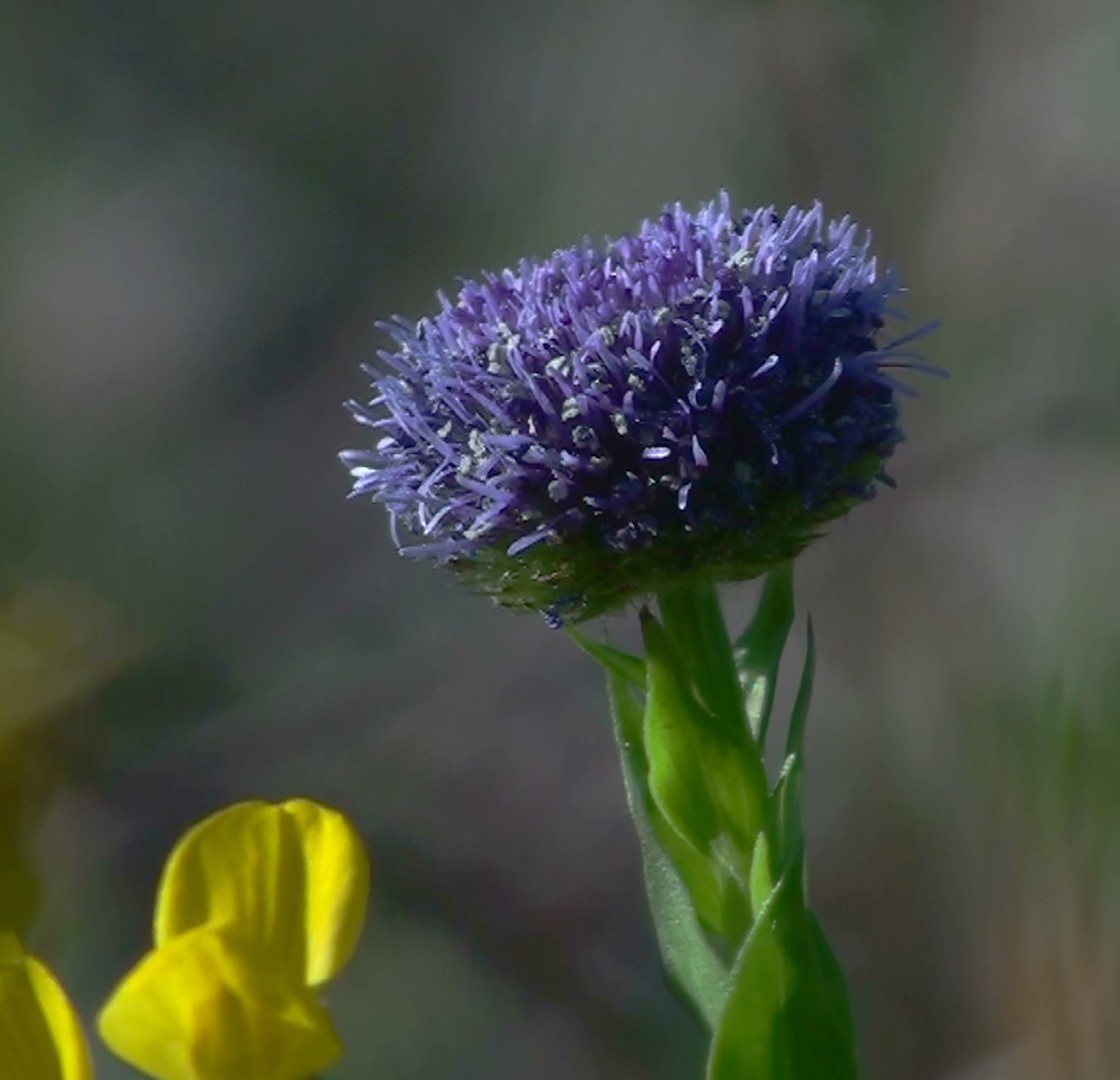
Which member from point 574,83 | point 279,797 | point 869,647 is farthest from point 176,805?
point 574,83

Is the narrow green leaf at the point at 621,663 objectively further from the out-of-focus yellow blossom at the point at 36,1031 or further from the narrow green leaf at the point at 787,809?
the out-of-focus yellow blossom at the point at 36,1031

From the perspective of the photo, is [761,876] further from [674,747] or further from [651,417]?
[651,417]

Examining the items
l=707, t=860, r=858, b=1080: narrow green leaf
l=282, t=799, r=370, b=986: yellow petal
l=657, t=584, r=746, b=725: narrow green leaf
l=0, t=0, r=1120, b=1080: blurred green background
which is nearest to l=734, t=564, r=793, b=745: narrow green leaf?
l=657, t=584, r=746, b=725: narrow green leaf

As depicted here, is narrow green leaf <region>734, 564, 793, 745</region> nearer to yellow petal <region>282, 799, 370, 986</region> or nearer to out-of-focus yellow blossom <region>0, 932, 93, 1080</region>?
yellow petal <region>282, 799, 370, 986</region>

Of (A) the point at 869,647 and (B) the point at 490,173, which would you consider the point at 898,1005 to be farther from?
(B) the point at 490,173

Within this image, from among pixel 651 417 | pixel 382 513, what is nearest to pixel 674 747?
pixel 651 417

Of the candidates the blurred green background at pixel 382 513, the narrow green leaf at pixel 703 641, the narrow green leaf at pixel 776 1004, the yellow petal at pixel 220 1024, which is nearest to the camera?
the yellow petal at pixel 220 1024

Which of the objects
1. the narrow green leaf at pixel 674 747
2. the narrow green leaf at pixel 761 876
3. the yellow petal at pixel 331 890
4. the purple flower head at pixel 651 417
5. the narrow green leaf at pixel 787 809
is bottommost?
the yellow petal at pixel 331 890

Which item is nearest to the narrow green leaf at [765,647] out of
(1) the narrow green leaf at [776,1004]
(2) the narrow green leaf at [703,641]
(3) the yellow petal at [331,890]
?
(2) the narrow green leaf at [703,641]
